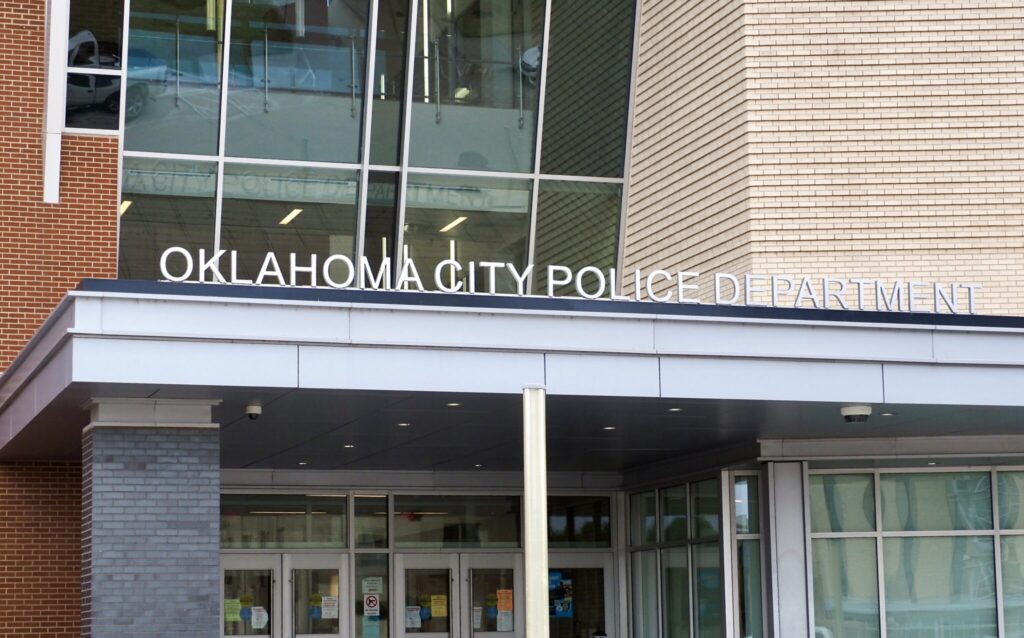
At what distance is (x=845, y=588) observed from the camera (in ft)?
60.3

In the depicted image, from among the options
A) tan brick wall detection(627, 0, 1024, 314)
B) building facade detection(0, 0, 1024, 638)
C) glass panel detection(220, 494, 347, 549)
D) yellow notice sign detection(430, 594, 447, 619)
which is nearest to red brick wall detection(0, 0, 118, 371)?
building facade detection(0, 0, 1024, 638)

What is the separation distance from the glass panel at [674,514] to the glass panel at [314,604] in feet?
16.2

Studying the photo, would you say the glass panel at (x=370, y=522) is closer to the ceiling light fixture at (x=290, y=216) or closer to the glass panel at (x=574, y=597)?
the glass panel at (x=574, y=597)

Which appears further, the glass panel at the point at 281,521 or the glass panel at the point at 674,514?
the glass panel at the point at 281,521

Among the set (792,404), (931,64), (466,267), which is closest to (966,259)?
(931,64)

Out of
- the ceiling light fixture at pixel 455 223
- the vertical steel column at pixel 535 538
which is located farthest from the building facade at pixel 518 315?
the vertical steel column at pixel 535 538

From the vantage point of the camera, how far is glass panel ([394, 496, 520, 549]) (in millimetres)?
22438

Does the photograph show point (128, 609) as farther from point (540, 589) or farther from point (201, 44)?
point (201, 44)

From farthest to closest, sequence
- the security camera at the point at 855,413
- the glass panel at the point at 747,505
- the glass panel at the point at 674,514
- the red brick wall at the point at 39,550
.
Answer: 1. the glass panel at the point at 674,514
2. the glass panel at the point at 747,505
3. the red brick wall at the point at 39,550
4. the security camera at the point at 855,413

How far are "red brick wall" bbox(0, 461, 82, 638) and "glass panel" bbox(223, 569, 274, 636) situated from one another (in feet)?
11.5

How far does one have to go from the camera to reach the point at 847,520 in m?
18.6

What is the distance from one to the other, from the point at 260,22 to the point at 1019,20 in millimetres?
9762

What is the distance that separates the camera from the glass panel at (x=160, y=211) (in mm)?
18922

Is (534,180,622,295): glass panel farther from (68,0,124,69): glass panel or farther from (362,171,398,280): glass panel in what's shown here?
(68,0,124,69): glass panel
